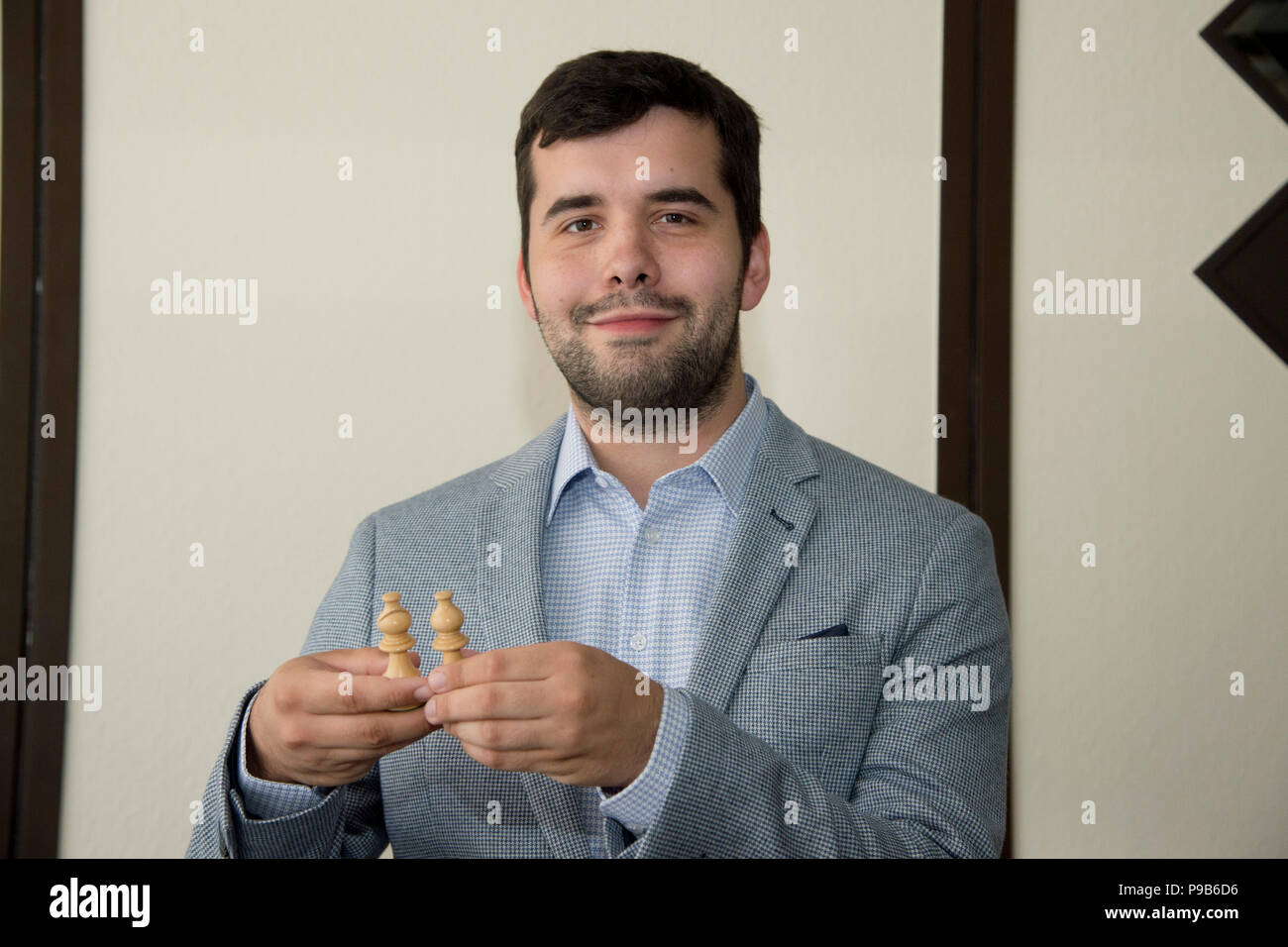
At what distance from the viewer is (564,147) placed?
1.77 m

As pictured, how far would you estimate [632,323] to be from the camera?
1.75 m

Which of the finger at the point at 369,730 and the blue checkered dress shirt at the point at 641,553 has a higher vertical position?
the blue checkered dress shirt at the point at 641,553

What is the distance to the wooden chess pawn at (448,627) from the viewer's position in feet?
4.29

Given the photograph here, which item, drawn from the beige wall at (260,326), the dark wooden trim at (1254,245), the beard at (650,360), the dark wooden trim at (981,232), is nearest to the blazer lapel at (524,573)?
the beard at (650,360)

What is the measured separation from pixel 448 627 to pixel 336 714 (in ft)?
0.55

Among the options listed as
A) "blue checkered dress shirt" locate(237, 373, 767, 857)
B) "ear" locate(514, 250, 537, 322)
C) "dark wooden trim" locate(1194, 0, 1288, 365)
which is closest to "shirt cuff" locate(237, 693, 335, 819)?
"blue checkered dress shirt" locate(237, 373, 767, 857)

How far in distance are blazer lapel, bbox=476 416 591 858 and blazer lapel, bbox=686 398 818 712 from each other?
0.25m

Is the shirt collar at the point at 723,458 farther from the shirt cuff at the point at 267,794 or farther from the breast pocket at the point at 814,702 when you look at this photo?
the shirt cuff at the point at 267,794

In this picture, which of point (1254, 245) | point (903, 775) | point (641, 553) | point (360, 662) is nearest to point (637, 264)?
point (641, 553)

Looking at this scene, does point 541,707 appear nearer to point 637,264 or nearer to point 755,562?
point 755,562

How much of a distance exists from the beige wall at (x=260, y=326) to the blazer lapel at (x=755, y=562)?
3.01 ft

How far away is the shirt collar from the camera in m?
1.75

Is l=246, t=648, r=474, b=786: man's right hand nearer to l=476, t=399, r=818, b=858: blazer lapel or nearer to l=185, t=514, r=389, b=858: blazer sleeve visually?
l=185, t=514, r=389, b=858: blazer sleeve

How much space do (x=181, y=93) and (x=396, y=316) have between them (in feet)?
2.46
